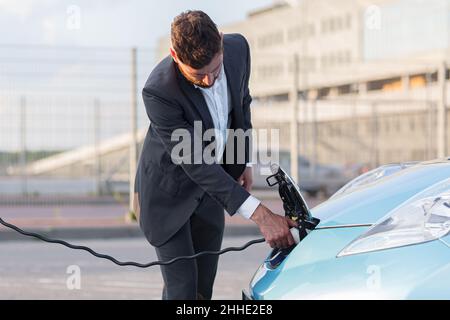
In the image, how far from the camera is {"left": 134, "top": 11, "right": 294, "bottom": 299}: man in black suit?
2852 millimetres

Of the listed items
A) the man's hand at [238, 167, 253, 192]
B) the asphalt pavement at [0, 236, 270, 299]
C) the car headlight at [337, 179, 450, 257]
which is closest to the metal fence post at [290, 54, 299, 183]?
the asphalt pavement at [0, 236, 270, 299]

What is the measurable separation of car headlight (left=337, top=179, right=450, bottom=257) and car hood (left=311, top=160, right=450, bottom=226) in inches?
2.1

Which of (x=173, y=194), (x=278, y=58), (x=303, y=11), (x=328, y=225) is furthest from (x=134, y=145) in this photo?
(x=303, y=11)

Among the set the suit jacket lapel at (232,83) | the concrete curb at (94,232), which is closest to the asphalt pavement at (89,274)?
the concrete curb at (94,232)

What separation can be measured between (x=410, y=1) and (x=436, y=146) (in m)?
33.3

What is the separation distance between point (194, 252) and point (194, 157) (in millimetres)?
552

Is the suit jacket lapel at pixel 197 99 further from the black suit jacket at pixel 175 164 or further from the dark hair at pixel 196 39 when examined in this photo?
the dark hair at pixel 196 39

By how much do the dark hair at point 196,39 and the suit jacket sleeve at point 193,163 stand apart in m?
0.30

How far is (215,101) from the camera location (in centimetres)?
320

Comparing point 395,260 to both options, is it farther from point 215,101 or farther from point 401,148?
point 401,148

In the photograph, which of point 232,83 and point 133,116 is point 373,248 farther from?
point 133,116

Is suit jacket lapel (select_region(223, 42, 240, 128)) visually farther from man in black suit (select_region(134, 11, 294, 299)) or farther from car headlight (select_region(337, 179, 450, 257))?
car headlight (select_region(337, 179, 450, 257))

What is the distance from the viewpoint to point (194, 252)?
340 cm

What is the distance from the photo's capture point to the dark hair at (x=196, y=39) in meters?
2.78
